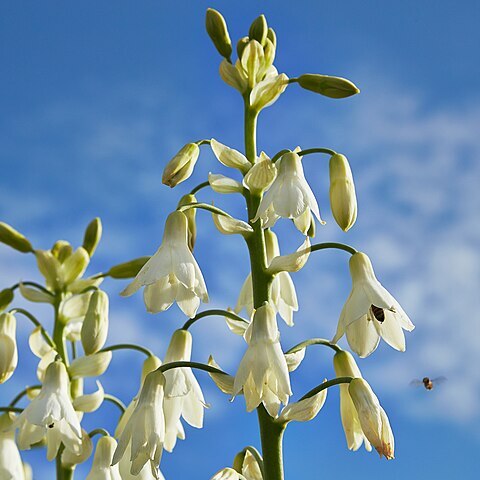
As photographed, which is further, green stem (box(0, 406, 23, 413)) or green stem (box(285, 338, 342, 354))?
green stem (box(0, 406, 23, 413))

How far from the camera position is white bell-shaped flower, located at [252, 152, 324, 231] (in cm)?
306

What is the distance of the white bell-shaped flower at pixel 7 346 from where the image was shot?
3.77 metres

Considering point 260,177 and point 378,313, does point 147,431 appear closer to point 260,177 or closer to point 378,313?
point 378,313

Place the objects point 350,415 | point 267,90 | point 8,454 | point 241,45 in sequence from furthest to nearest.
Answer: point 8,454 < point 241,45 < point 267,90 < point 350,415

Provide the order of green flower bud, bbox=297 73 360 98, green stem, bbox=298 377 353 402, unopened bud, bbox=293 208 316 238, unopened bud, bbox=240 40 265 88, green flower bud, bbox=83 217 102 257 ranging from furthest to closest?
green flower bud, bbox=83 217 102 257 → unopened bud, bbox=240 40 265 88 → green flower bud, bbox=297 73 360 98 → unopened bud, bbox=293 208 316 238 → green stem, bbox=298 377 353 402

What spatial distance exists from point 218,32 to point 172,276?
122cm

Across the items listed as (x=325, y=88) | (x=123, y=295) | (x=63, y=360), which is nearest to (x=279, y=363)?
(x=123, y=295)

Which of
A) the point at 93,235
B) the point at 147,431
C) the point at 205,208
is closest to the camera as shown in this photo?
the point at 147,431

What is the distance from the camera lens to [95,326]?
12.4ft

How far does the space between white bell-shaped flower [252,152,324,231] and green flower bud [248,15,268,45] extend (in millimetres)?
800

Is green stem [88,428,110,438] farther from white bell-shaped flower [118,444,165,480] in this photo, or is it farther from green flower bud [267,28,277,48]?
green flower bud [267,28,277,48]

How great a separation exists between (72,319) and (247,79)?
1.52 m

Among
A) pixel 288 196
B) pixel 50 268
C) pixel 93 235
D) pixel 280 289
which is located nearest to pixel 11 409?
pixel 50 268

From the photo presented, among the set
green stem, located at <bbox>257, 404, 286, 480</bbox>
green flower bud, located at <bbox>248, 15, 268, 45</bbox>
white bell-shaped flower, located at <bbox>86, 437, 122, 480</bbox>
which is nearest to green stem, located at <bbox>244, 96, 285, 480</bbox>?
green stem, located at <bbox>257, 404, 286, 480</bbox>
